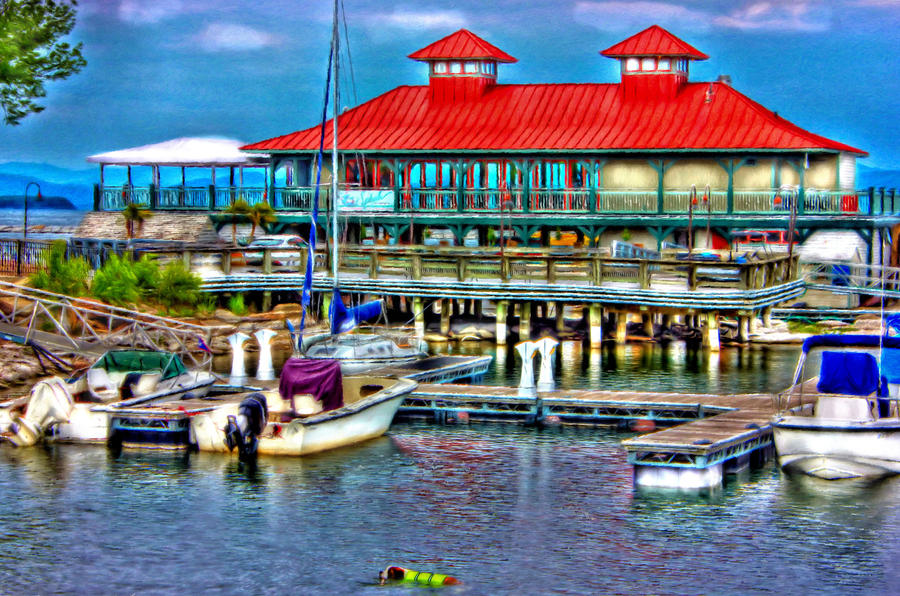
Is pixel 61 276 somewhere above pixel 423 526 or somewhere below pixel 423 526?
above

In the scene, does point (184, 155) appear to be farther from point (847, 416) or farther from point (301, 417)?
point (847, 416)

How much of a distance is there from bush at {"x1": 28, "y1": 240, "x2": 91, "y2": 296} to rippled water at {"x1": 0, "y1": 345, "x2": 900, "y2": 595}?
15.1 m

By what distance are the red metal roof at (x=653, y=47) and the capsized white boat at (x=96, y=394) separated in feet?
103

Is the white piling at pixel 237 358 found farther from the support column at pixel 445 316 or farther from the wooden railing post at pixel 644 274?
the wooden railing post at pixel 644 274

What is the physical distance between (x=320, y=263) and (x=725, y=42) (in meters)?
76.8

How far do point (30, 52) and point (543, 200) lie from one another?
68.6ft

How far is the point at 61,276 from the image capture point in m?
42.9

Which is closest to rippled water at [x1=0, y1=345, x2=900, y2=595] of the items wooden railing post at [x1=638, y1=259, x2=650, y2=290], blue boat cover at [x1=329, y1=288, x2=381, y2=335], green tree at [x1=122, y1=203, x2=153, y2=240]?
blue boat cover at [x1=329, y1=288, x2=381, y2=335]

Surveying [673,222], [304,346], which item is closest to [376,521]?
[304,346]

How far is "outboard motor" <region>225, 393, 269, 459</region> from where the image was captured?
26.7 metres

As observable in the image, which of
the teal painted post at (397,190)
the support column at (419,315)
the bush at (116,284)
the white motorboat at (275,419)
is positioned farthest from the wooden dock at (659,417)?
the teal painted post at (397,190)

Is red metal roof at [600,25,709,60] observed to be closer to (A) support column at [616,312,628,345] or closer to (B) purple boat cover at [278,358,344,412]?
(A) support column at [616,312,628,345]

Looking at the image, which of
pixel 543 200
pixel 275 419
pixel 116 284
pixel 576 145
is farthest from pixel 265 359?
pixel 576 145

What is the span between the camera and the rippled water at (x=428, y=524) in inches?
781
